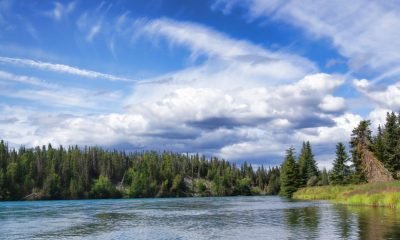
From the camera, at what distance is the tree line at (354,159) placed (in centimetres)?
10356

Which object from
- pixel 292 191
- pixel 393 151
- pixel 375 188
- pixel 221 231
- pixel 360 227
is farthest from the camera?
pixel 292 191

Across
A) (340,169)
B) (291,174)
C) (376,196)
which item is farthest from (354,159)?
(376,196)

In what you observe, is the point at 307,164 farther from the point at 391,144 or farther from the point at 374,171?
the point at 374,171

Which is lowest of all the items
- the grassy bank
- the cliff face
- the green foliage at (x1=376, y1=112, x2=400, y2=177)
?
the grassy bank

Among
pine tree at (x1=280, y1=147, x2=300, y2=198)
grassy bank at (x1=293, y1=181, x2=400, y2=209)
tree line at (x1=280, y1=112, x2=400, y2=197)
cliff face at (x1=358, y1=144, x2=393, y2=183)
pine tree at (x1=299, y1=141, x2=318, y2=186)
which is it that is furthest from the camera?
pine tree at (x1=299, y1=141, x2=318, y2=186)

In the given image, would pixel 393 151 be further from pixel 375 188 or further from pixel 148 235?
pixel 148 235

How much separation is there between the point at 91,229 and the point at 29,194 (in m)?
→ 162

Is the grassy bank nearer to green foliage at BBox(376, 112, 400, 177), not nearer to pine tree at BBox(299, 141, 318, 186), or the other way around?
green foliage at BBox(376, 112, 400, 177)

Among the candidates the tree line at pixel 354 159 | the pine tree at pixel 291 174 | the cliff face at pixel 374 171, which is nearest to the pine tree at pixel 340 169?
the tree line at pixel 354 159

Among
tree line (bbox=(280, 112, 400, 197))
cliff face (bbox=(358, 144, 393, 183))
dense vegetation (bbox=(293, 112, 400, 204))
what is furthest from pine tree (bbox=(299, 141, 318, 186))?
cliff face (bbox=(358, 144, 393, 183))

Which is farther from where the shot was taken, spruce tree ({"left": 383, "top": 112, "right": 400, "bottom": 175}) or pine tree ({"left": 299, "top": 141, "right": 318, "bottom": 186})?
pine tree ({"left": 299, "top": 141, "right": 318, "bottom": 186})

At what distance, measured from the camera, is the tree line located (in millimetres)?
103562

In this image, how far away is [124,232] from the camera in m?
43.2

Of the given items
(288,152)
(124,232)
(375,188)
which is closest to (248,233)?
(124,232)
